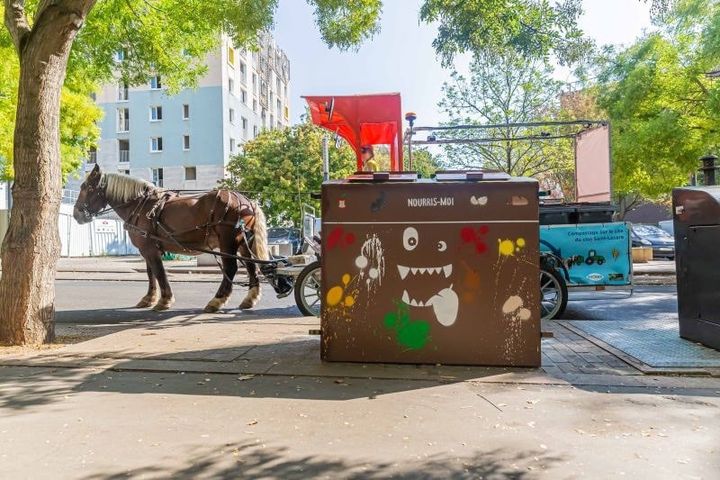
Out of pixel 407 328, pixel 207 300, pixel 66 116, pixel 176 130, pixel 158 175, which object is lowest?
pixel 207 300

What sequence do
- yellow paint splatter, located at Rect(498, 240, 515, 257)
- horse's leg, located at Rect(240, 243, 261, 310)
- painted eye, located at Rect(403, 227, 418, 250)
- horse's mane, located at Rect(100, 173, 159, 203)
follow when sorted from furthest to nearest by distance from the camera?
horse's mane, located at Rect(100, 173, 159, 203) < horse's leg, located at Rect(240, 243, 261, 310) < painted eye, located at Rect(403, 227, 418, 250) < yellow paint splatter, located at Rect(498, 240, 515, 257)

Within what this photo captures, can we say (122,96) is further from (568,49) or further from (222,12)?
(568,49)

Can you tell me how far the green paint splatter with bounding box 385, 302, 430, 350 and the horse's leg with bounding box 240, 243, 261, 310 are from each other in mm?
4302

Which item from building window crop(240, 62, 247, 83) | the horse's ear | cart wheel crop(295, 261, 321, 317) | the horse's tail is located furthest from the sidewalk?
building window crop(240, 62, 247, 83)

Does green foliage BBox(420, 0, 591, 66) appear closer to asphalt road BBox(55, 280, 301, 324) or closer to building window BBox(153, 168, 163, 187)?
asphalt road BBox(55, 280, 301, 324)

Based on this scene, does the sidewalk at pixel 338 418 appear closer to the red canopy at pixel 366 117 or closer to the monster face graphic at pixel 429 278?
the monster face graphic at pixel 429 278

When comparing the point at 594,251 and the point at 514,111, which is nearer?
the point at 594,251

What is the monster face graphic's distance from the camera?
17.2ft

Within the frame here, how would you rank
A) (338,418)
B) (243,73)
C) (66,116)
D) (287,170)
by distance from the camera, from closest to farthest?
(338,418), (66,116), (287,170), (243,73)

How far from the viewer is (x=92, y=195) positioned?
9297 mm

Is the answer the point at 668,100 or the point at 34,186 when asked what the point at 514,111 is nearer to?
the point at 668,100

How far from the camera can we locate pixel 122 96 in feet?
142

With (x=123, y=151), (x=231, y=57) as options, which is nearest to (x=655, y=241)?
(x=231, y=57)

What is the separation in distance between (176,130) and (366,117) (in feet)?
115
